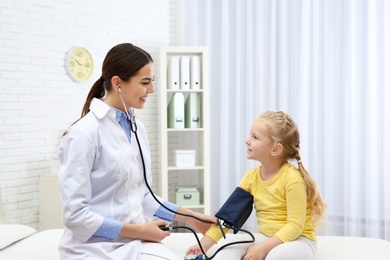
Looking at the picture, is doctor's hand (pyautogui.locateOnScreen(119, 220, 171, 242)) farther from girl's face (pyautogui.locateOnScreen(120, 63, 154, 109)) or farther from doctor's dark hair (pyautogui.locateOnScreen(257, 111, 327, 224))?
doctor's dark hair (pyautogui.locateOnScreen(257, 111, 327, 224))

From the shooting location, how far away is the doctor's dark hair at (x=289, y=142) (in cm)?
220

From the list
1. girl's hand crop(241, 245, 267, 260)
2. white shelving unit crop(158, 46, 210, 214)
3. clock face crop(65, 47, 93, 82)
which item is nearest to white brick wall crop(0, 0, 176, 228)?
clock face crop(65, 47, 93, 82)

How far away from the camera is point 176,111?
4422 mm

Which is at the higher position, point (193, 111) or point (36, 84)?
point (36, 84)

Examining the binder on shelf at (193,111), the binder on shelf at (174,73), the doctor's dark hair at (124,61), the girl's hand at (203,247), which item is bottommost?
the girl's hand at (203,247)

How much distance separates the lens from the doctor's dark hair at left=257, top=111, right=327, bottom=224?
2203 mm

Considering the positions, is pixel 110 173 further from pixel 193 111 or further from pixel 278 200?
pixel 193 111

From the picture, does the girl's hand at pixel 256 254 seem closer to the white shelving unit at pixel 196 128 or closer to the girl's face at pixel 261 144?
the girl's face at pixel 261 144

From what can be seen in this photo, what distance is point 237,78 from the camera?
4598 millimetres

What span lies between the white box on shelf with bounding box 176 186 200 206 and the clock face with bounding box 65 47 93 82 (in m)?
1.18

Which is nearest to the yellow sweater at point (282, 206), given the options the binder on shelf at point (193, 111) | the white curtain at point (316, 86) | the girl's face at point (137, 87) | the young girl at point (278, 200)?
the young girl at point (278, 200)

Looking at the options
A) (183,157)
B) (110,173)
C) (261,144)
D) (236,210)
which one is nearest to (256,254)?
(236,210)

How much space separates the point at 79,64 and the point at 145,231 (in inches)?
100

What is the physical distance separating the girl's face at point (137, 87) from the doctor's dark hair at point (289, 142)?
0.59 m
